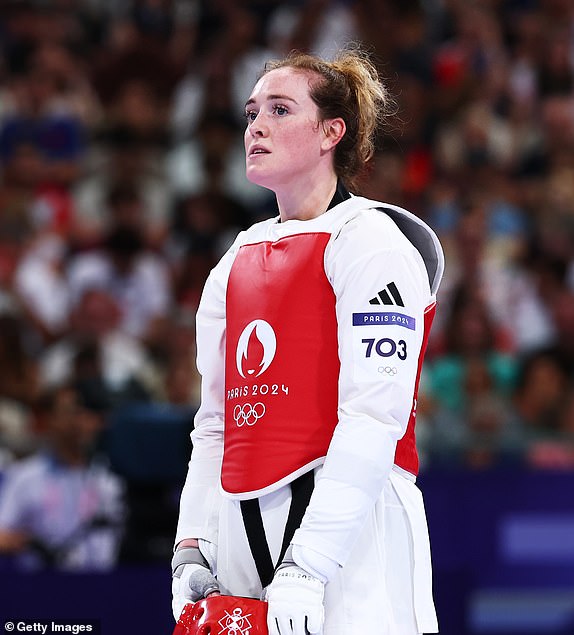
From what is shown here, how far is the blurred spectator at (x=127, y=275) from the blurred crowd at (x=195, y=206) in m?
0.02

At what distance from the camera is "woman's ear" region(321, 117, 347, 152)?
347cm

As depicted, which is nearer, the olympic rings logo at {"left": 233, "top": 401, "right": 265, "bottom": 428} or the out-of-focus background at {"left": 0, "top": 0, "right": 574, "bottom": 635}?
the olympic rings logo at {"left": 233, "top": 401, "right": 265, "bottom": 428}

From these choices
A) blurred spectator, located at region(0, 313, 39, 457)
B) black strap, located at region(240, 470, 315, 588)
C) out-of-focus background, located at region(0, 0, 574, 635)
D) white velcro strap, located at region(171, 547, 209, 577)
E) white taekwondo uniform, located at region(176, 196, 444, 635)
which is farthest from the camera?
blurred spectator, located at region(0, 313, 39, 457)

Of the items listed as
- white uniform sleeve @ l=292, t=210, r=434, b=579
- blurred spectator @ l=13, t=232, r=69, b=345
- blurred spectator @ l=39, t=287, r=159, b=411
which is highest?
blurred spectator @ l=13, t=232, r=69, b=345

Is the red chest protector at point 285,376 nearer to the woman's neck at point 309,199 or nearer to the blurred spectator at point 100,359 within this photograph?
the woman's neck at point 309,199

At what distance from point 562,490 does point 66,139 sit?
189 inches

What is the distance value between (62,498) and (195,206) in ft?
10.4

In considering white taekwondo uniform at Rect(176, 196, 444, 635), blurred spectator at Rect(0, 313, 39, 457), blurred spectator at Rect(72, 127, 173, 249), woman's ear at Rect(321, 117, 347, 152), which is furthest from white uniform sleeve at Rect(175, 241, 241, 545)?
blurred spectator at Rect(72, 127, 173, 249)

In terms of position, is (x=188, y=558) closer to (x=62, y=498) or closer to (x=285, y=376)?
(x=285, y=376)

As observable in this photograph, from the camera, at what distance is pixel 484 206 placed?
9.36 m

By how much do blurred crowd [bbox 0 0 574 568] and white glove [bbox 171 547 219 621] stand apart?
268cm

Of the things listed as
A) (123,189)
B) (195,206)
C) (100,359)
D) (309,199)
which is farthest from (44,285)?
(309,199)

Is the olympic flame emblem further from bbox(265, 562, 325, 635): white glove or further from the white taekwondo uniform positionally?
bbox(265, 562, 325, 635): white glove

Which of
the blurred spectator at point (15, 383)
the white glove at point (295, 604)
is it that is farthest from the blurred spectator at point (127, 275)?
the white glove at point (295, 604)
